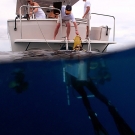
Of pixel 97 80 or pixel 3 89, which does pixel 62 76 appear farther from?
pixel 3 89

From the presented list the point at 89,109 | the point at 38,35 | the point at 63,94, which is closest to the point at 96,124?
the point at 89,109

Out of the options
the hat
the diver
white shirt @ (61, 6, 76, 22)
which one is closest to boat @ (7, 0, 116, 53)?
white shirt @ (61, 6, 76, 22)

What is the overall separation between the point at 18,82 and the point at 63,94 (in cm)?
171

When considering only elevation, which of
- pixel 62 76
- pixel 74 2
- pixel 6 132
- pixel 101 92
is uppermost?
pixel 74 2

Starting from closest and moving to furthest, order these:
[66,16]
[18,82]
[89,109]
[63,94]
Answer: [18,82]
[63,94]
[89,109]
[66,16]

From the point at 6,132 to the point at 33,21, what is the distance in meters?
4.29

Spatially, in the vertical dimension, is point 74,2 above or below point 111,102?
above

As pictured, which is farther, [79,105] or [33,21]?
[33,21]

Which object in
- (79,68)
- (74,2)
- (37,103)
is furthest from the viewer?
(74,2)

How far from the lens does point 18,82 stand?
7.97 m

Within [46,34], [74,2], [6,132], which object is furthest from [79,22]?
[6,132]

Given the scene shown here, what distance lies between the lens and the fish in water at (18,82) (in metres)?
7.33

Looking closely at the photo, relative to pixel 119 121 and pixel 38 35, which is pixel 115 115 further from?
pixel 38 35

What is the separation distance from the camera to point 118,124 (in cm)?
877
